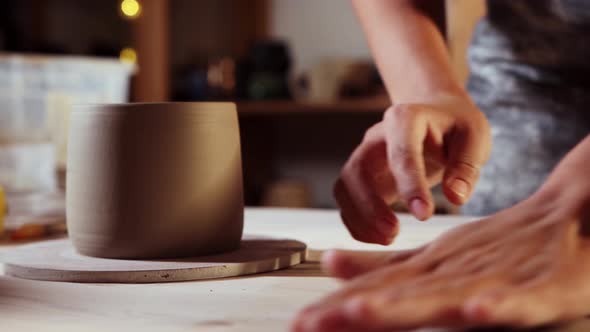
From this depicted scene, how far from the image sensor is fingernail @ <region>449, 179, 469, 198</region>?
0.68m

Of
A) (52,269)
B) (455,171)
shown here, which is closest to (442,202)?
(455,171)

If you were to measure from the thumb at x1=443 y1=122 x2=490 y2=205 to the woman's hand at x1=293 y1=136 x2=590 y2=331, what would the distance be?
0.15 meters

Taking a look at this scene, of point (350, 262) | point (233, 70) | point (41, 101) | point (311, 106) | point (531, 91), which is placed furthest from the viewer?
point (233, 70)

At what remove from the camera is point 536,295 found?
391mm

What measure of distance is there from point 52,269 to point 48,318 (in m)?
0.12

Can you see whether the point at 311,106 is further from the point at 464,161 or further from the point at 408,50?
the point at 464,161

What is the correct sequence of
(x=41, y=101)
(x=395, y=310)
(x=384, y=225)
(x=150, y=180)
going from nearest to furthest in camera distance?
(x=395, y=310) → (x=150, y=180) → (x=384, y=225) → (x=41, y=101)

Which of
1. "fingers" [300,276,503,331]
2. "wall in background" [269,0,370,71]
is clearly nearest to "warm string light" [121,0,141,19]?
"wall in background" [269,0,370,71]

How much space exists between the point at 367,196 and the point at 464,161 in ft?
0.32

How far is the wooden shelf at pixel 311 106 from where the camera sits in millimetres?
2594

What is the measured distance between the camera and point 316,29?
10.1ft

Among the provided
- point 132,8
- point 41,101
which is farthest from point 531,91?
point 132,8

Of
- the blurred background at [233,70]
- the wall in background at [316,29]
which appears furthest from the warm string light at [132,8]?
the wall in background at [316,29]

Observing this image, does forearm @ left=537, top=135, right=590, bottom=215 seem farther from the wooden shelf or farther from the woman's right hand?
the wooden shelf
